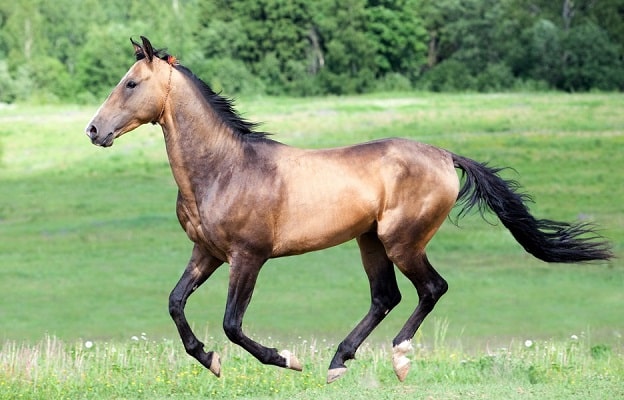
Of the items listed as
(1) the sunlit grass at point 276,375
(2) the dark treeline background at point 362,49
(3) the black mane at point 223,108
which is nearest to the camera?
(3) the black mane at point 223,108

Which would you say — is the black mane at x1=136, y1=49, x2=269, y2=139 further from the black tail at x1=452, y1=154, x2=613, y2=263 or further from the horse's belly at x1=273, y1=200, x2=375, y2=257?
the black tail at x1=452, y1=154, x2=613, y2=263

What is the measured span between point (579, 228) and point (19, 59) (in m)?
60.9

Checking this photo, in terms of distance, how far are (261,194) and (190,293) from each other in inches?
30.4

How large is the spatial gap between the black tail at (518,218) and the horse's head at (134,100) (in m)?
2.06

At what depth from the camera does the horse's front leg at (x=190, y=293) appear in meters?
7.67

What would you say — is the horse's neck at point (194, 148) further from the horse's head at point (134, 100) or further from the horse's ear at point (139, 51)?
the horse's ear at point (139, 51)

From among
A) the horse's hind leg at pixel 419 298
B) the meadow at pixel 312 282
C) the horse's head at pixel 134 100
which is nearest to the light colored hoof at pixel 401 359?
the horse's hind leg at pixel 419 298

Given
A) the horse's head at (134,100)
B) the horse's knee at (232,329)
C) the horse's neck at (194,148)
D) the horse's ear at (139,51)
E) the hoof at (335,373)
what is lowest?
the hoof at (335,373)

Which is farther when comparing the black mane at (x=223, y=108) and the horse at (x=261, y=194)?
the black mane at (x=223, y=108)

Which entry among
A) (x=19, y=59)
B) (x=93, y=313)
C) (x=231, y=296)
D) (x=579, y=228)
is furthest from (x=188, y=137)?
(x=19, y=59)

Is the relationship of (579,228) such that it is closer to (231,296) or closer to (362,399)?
(362,399)

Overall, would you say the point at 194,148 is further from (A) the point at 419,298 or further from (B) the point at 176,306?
(A) the point at 419,298

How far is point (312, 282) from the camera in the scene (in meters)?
20.3

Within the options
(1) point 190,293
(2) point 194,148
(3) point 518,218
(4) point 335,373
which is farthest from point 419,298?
(2) point 194,148
